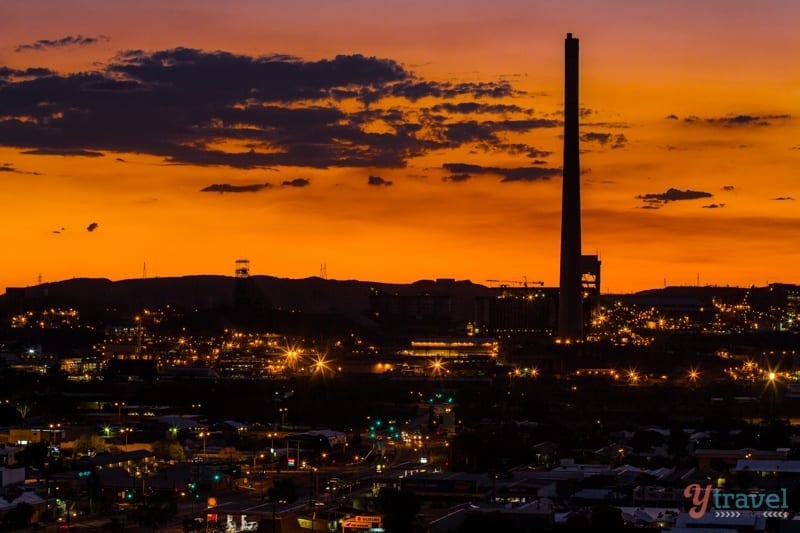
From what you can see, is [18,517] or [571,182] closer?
[18,517]

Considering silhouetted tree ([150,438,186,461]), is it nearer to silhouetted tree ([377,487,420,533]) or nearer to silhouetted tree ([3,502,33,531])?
silhouetted tree ([3,502,33,531])

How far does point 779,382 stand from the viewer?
199 feet

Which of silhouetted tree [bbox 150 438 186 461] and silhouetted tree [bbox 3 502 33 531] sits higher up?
silhouetted tree [bbox 150 438 186 461]

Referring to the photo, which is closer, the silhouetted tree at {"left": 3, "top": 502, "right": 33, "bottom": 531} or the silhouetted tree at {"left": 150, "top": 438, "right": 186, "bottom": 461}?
the silhouetted tree at {"left": 3, "top": 502, "right": 33, "bottom": 531}

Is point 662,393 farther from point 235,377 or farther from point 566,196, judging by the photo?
point 235,377

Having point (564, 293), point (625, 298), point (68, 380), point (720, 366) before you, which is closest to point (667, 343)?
point (720, 366)

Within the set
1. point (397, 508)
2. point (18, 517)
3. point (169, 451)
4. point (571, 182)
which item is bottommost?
point (18, 517)

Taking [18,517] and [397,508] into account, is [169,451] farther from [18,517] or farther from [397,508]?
[397,508]

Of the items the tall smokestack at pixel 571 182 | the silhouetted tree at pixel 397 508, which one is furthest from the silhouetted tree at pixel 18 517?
the tall smokestack at pixel 571 182

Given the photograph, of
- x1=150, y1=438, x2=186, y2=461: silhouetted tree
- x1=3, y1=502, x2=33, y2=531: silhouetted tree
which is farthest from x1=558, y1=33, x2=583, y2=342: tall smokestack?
x1=3, y1=502, x2=33, y2=531: silhouetted tree

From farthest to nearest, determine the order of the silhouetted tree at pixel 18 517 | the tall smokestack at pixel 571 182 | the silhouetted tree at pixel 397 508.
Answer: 1. the tall smokestack at pixel 571 182
2. the silhouetted tree at pixel 18 517
3. the silhouetted tree at pixel 397 508

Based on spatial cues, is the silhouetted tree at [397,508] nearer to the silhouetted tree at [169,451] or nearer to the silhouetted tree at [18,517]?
the silhouetted tree at [18,517]

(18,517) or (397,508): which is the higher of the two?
(397,508)

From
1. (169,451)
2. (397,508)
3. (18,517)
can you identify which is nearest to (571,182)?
(169,451)
